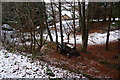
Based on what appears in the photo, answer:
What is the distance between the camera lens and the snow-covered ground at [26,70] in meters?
8.59

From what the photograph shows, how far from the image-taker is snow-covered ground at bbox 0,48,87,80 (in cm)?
859

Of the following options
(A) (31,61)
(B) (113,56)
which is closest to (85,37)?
(B) (113,56)

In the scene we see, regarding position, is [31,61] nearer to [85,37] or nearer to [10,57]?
[10,57]

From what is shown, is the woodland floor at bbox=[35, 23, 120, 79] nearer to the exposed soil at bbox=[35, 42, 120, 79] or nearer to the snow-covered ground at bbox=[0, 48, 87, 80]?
the exposed soil at bbox=[35, 42, 120, 79]

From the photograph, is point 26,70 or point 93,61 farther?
point 93,61

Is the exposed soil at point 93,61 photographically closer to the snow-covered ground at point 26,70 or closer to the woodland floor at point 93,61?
the woodland floor at point 93,61

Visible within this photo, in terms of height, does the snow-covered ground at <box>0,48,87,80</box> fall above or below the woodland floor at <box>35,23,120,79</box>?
above

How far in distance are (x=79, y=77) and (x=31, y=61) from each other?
350 centimetres

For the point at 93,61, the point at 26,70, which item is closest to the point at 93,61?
the point at 93,61

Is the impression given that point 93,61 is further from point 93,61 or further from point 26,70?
point 26,70

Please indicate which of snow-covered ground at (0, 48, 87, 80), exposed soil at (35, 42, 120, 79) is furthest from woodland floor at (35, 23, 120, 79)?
snow-covered ground at (0, 48, 87, 80)

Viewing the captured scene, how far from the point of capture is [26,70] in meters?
9.17

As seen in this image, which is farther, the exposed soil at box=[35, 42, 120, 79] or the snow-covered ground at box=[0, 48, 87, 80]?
the exposed soil at box=[35, 42, 120, 79]

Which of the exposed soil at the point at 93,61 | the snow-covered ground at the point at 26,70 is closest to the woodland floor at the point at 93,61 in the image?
the exposed soil at the point at 93,61
